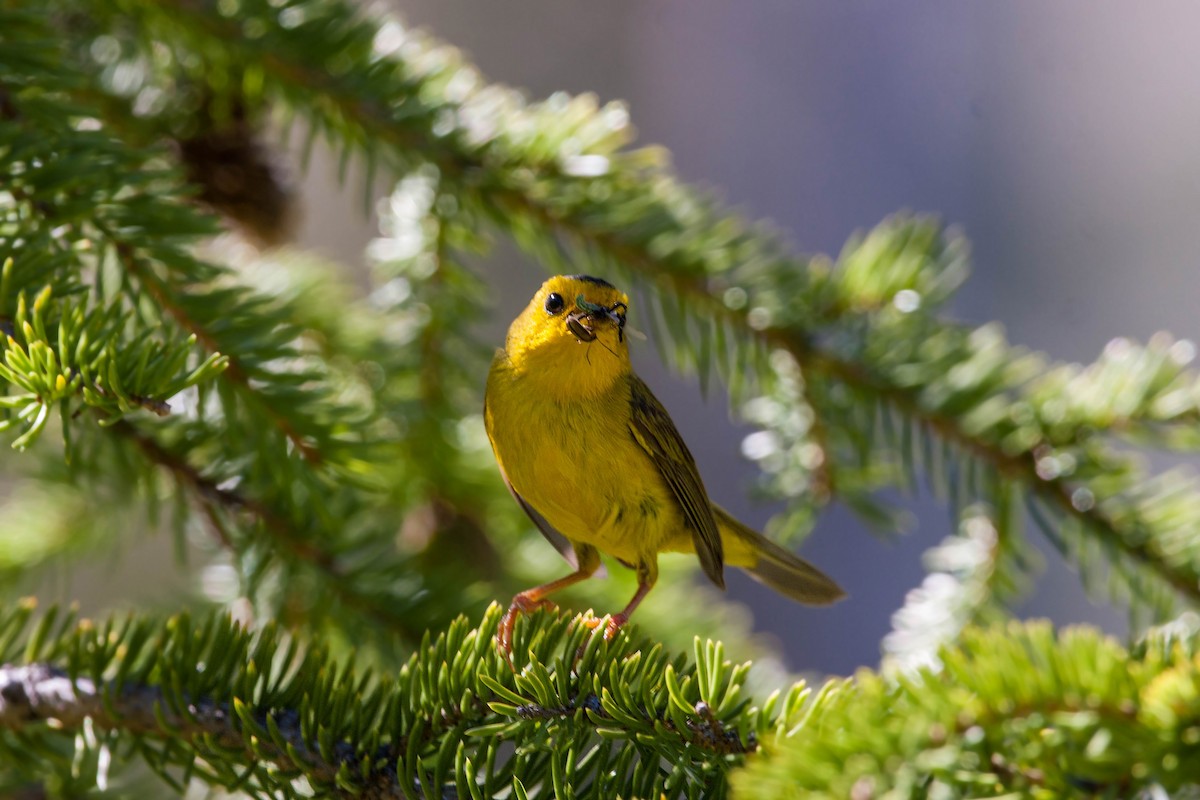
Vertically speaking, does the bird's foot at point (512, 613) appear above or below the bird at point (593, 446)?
below

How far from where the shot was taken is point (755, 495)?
6.88 ft

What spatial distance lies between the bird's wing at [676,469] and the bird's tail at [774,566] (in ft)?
0.56

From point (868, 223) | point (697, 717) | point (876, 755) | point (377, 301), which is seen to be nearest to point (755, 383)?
point (377, 301)

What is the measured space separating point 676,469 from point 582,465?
0.71 feet

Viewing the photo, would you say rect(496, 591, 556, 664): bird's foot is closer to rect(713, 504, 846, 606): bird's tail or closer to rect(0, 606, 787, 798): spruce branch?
rect(0, 606, 787, 798): spruce branch

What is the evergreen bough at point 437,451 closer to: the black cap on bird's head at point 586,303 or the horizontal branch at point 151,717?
the horizontal branch at point 151,717

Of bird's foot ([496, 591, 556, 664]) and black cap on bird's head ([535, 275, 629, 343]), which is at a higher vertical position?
black cap on bird's head ([535, 275, 629, 343])

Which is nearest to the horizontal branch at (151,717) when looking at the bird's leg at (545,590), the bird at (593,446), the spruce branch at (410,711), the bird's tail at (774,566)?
the spruce branch at (410,711)

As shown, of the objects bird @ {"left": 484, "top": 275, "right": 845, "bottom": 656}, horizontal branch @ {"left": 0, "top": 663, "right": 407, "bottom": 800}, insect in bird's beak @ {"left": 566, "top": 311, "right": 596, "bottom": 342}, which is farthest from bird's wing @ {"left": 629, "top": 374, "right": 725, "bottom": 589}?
horizontal branch @ {"left": 0, "top": 663, "right": 407, "bottom": 800}

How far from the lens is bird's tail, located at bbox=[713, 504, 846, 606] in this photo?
1.99 m

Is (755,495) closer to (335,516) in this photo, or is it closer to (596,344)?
(596,344)

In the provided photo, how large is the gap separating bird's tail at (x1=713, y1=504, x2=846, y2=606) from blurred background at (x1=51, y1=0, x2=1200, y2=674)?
2.62 m

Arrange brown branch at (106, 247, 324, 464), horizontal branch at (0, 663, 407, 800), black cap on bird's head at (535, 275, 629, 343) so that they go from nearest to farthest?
horizontal branch at (0, 663, 407, 800) → brown branch at (106, 247, 324, 464) → black cap on bird's head at (535, 275, 629, 343)

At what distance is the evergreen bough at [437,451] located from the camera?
3.35 ft
